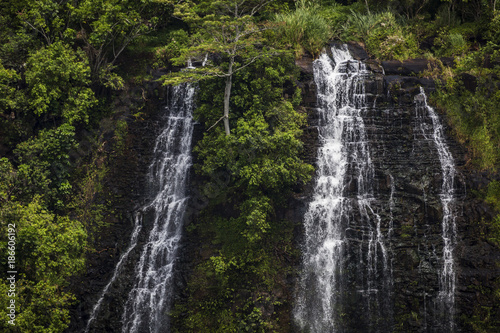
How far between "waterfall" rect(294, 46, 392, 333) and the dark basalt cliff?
0.79 feet

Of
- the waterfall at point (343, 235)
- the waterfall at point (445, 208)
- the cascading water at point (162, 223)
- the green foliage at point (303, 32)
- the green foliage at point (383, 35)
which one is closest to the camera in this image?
the waterfall at point (445, 208)

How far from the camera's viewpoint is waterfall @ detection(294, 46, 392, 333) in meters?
16.0

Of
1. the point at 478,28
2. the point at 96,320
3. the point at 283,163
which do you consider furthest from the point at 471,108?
the point at 96,320

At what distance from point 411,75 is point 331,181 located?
277 inches

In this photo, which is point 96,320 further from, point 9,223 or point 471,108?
point 471,108

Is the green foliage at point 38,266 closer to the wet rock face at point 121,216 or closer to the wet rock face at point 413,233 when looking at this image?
the wet rock face at point 121,216

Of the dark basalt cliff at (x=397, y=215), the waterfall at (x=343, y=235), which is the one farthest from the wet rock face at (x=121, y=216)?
the waterfall at (x=343, y=235)

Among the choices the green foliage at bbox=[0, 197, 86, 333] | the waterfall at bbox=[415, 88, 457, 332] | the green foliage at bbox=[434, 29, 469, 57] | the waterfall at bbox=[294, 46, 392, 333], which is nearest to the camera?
the green foliage at bbox=[0, 197, 86, 333]

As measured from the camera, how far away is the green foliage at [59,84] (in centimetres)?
1816

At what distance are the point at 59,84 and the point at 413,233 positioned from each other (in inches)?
636

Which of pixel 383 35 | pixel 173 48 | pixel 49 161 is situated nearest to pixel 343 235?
pixel 383 35

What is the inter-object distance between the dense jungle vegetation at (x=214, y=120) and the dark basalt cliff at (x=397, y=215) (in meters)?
0.54

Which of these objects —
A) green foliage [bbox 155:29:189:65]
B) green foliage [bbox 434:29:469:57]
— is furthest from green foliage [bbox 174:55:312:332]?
green foliage [bbox 434:29:469:57]

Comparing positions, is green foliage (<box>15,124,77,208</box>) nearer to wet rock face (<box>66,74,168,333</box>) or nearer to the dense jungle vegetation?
the dense jungle vegetation
